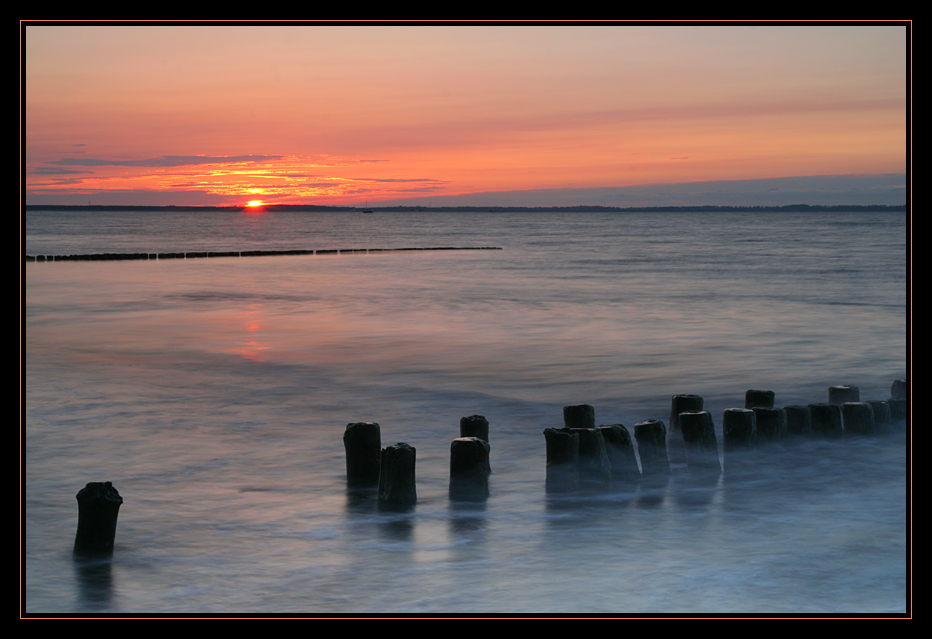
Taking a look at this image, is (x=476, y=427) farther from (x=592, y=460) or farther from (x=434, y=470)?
(x=592, y=460)

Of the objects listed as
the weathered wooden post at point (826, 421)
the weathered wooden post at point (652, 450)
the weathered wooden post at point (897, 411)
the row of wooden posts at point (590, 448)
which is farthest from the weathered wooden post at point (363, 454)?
the weathered wooden post at point (897, 411)

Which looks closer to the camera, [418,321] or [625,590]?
[625,590]

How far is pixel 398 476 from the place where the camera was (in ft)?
23.1

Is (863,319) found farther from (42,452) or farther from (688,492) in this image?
(42,452)

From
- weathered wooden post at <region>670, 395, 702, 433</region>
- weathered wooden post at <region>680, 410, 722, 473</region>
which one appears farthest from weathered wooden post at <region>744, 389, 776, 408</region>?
weathered wooden post at <region>680, 410, 722, 473</region>

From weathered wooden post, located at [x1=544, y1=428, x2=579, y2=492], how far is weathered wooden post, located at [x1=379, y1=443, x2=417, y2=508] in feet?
4.04

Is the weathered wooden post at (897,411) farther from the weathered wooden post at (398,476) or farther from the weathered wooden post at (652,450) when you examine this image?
the weathered wooden post at (398,476)

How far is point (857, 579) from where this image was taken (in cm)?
599

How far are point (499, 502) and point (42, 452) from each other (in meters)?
4.94

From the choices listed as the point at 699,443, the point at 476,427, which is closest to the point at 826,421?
the point at 699,443

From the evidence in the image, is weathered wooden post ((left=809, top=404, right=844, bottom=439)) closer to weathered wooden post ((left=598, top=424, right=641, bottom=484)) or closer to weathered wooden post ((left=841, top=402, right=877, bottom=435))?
weathered wooden post ((left=841, top=402, right=877, bottom=435))

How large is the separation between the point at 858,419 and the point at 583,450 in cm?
323

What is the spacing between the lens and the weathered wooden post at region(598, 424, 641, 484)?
761cm
